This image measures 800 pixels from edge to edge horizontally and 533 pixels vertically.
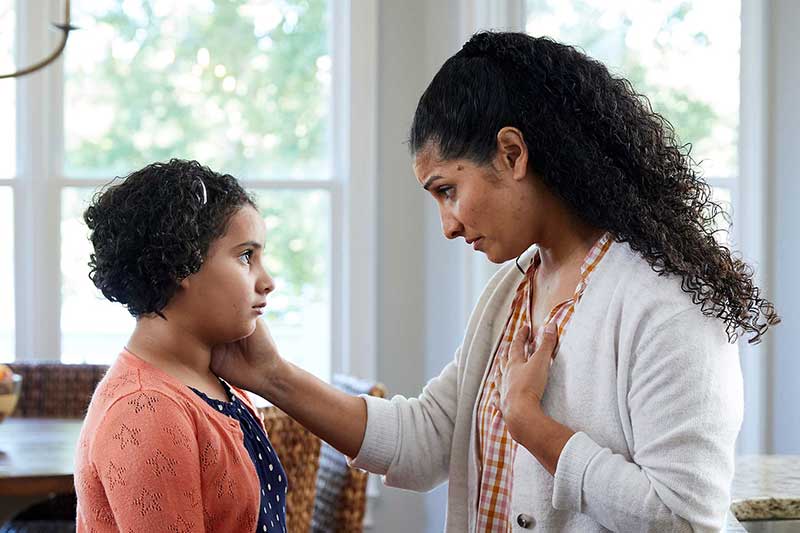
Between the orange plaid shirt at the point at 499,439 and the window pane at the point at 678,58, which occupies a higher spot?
the window pane at the point at 678,58

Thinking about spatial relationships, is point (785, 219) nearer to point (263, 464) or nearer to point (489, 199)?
point (489, 199)

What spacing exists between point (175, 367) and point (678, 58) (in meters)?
2.37

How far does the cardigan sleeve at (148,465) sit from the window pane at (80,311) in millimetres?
2409

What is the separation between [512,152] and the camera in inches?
54.2

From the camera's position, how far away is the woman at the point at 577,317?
1.22 metres

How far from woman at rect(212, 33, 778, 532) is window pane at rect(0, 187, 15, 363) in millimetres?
2352

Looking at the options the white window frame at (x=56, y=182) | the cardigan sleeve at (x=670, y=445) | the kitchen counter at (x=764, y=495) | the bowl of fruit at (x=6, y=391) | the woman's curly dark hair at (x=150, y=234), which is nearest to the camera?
the cardigan sleeve at (x=670, y=445)

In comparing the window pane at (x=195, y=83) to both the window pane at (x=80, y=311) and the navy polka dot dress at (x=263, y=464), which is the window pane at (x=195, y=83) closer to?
the window pane at (x=80, y=311)

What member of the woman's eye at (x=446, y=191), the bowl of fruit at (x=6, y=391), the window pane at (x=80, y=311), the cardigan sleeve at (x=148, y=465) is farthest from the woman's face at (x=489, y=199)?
the window pane at (x=80, y=311)

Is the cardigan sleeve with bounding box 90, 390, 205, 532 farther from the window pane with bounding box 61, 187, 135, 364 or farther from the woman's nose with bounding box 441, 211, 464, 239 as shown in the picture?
the window pane with bounding box 61, 187, 135, 364

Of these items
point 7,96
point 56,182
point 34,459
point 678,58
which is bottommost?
point 34,459

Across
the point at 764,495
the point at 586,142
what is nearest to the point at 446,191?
the point at 586,142

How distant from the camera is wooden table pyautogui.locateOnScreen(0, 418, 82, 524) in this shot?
7.47 feet

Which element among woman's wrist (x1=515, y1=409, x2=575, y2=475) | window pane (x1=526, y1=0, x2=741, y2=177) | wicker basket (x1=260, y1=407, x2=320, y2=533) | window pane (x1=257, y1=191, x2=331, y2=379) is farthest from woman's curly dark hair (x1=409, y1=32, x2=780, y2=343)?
window pane (x1=257, y1=191, x2=331, y2=379)
